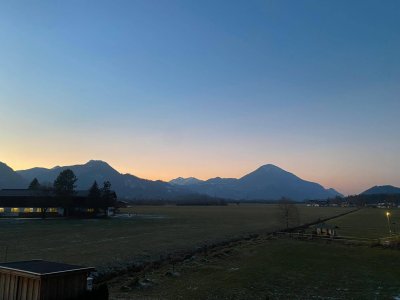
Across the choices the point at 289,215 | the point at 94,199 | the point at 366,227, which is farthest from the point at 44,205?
the point at 366,227

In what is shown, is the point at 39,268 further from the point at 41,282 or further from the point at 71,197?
the point at 71,197

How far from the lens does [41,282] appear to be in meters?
16.8

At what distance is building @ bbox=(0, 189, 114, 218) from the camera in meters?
112

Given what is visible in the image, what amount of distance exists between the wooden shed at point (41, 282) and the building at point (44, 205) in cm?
9773

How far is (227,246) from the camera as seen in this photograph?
4972cm

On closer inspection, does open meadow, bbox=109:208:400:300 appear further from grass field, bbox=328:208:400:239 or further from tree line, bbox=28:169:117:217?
tree line, bbox=28:169:117:217

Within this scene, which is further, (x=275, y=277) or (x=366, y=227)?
(x=366, y=227)

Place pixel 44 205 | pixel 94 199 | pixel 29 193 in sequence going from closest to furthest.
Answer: pixel 44 205 → pixel 94 199 → pixel 29 193

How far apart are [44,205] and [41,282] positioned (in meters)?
101

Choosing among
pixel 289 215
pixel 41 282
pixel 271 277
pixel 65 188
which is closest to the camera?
pixel 41 282

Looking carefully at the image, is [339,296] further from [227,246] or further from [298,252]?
[227,246]

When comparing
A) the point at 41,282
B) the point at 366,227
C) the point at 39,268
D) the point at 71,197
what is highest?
the point at 71,197

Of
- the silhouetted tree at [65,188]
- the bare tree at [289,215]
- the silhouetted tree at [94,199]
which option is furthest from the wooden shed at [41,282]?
the silhouetted tree at [94,199]

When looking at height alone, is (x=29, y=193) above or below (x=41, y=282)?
above
